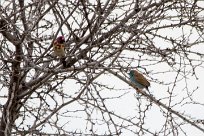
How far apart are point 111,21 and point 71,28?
479mm

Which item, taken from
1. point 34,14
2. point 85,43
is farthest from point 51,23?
point 85,43

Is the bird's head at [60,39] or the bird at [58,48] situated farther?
the bird's head at [60,39]

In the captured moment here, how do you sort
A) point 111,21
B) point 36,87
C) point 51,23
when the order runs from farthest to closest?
point 51,23 < point 36,87 < point 111,21

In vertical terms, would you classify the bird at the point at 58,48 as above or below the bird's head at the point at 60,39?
below

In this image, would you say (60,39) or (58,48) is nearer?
(58,48)

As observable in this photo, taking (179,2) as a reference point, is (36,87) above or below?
below

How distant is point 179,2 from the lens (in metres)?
5.13

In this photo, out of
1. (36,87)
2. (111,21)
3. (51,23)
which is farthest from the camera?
(51,23)

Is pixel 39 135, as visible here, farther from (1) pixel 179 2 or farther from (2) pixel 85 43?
(1) pixel 179 2

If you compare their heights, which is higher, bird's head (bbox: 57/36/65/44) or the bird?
bird's head (bbox: 57/36/65/44)

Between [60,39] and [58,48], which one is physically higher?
[60,39]

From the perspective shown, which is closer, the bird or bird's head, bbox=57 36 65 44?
the bird

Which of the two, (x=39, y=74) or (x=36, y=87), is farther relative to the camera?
(x=39, y=74)

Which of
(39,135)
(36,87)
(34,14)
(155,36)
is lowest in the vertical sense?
(39,135)
